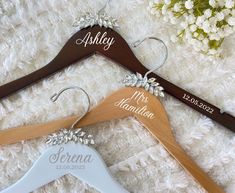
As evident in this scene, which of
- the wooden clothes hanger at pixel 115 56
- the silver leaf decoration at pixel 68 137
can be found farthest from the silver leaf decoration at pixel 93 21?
the silver leaf decoration at pixel 68 137

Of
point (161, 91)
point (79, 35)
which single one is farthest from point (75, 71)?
point (161, 91)

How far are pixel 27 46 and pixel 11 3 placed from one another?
0.31ft

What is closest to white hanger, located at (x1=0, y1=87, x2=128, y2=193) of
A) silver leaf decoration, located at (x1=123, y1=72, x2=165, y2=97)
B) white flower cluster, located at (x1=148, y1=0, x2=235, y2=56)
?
silver leaf decoration, located at (x1=123, y1=72, x2=165, y2=97)

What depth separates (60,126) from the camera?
77 cm

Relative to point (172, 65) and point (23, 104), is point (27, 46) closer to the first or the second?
point (23, 104)

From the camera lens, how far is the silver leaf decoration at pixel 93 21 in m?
0.85

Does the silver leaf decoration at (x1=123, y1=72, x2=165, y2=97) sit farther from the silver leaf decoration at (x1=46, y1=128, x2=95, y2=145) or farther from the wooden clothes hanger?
the silver leaf decoration at (x1=46, y1=128, x2=95, y2=145)

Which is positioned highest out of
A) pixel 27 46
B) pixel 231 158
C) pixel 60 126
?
pixel 27 46

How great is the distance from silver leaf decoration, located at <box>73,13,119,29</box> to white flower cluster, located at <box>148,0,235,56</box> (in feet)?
0.34

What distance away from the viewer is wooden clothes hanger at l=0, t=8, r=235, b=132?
83 centimetres

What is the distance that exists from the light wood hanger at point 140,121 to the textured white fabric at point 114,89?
3cm

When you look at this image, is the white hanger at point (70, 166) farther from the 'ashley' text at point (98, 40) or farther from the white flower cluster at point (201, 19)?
the white flower cluster at point (201, 19)

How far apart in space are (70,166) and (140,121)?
17 centimetres

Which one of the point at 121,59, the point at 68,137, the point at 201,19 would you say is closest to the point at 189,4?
the point at 201,19
